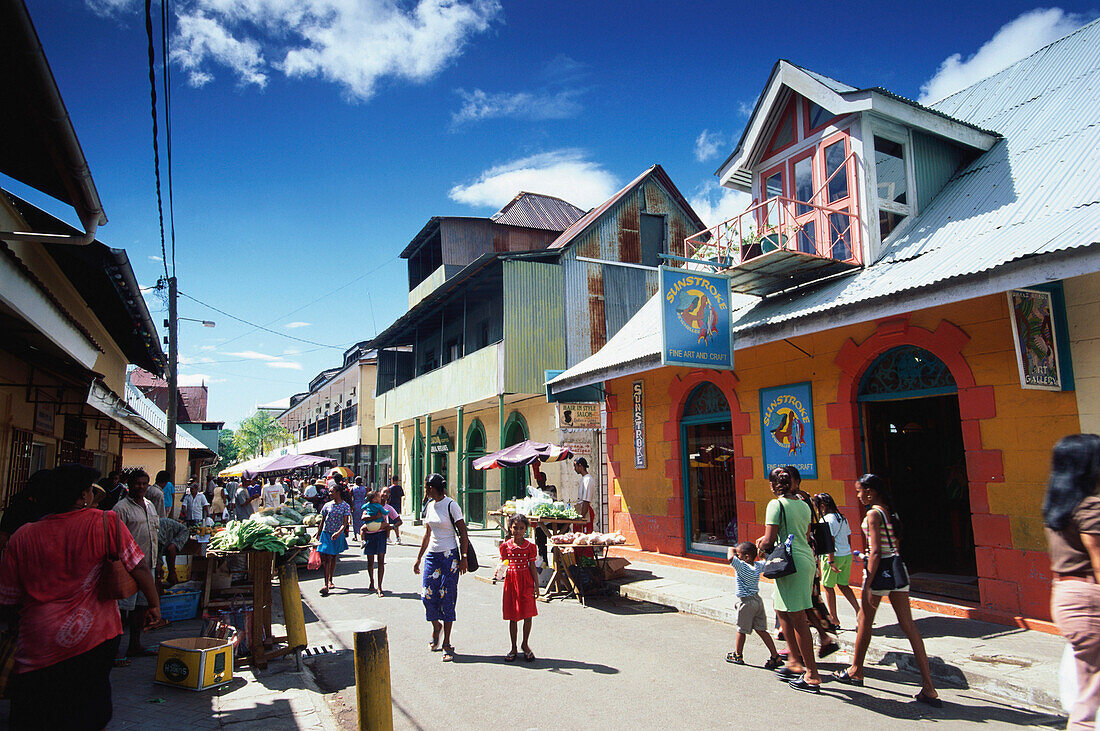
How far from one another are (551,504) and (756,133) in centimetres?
715

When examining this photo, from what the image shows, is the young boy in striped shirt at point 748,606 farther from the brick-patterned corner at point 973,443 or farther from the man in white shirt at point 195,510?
the man in white shirt at point 195,510

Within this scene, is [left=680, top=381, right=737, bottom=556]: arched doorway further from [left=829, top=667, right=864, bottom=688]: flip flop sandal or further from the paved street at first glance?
[left=829, top=667, right=864, bottom=688]: flip flop sandal

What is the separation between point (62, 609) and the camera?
3494mm

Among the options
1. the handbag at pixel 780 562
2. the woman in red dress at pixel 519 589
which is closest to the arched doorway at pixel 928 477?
the handbag at pixel 780 562

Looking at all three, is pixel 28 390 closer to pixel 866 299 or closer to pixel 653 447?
pixel 653 447

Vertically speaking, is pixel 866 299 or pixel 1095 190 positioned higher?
pixel 1095 190

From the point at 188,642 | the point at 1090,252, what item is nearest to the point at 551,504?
the point at 188,642

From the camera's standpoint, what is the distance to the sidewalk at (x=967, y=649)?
5.21 meters

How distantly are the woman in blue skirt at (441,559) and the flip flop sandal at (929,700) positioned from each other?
411 centimetres

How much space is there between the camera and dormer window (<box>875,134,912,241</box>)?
9.80m

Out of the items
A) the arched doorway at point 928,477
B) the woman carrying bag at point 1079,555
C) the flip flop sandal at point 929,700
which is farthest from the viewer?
the arched doorway at point 928,477

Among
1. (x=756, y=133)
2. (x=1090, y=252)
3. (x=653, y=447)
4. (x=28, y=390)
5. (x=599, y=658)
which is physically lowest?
(x=599, y=658)

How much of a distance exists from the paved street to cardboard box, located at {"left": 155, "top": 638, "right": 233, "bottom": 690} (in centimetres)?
91

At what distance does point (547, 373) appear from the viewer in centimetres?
1584
